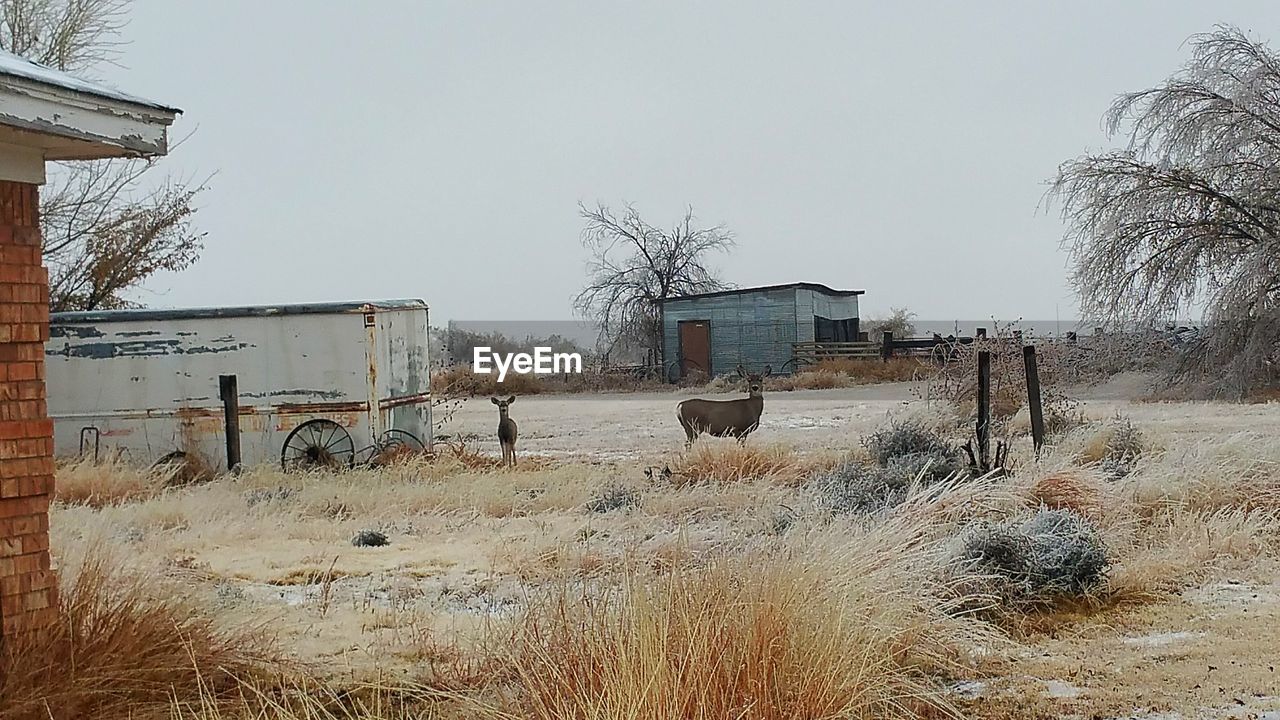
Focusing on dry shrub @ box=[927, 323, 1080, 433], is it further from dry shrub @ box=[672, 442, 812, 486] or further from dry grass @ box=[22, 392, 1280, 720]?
dry shrub @ box=[672, 442, 812, 486]

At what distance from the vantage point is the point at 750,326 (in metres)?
36.7

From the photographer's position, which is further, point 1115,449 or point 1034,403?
point 1034,403

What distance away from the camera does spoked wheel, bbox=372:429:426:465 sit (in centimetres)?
1358

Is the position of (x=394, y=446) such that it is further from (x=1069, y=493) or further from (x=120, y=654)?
(x=120, y=654)

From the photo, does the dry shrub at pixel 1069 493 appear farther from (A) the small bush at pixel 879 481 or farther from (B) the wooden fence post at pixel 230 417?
(B) the wooden fence post at pixel 230 417

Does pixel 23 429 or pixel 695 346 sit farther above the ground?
→ pixel 695 346

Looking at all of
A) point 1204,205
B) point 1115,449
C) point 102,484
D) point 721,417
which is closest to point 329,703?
point 102,484

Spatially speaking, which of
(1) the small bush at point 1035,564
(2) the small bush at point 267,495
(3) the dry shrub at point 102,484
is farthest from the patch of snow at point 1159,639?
(3) the dry shrub at point 102,484

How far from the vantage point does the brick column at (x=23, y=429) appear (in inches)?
169

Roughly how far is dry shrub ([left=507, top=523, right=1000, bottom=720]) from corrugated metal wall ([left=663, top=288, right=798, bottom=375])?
1251 inches

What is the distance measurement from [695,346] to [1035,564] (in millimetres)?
31118

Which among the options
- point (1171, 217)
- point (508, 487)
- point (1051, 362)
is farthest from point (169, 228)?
point (1171, 217)

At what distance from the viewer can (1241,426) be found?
15.9 meters

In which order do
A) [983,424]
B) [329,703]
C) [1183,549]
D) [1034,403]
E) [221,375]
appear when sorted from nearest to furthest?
1. [329,703]
2. [1183,549]
3. [983,424]
4. [1034,403]
5. [221,375]
